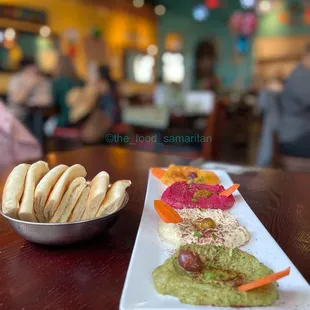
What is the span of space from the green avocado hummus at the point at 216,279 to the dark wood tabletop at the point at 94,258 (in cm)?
9

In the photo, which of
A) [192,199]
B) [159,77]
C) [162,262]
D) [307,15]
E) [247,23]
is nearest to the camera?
[162,262]

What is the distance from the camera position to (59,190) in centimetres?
71

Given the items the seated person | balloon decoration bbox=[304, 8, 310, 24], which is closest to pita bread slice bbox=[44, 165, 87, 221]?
the seated person

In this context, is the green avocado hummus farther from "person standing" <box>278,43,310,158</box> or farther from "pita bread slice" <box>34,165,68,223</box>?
"person standing" <box>278,43,310,158</box>

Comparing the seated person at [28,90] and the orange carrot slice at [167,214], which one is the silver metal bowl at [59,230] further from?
the seated person at [28,90]

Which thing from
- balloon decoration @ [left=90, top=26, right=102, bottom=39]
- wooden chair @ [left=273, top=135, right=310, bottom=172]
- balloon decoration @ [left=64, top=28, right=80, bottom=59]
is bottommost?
wooden chair @ [left=273, top=135, right=310, bottom=172]

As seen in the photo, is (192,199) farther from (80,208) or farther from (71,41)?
(71,41)

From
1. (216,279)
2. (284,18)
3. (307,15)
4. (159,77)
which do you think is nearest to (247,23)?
(307,15)

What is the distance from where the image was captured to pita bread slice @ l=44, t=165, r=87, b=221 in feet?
2.26

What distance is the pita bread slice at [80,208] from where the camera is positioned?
0.71 m

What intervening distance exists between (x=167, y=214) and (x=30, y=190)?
29 cm

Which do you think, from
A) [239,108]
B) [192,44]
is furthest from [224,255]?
[192,44]

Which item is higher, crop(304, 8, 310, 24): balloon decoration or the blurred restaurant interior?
crop(304, 8, 310, 24): balloon decoration

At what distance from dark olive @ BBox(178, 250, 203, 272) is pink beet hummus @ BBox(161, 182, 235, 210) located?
11.4 inches
